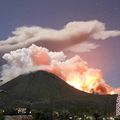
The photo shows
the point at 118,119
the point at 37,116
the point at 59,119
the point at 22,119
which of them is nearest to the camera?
the point at 22,119

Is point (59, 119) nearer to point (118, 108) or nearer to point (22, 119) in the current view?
point (22, 119)

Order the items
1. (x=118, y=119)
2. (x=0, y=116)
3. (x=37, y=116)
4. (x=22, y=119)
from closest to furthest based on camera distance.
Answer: (x=0, y=116) → (x=22, y=119) → (x=37, y=116) → (x=118, y=119)

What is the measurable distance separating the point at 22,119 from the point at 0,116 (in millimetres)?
75498

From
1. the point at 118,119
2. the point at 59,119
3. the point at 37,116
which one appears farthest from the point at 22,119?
the point at 59,119

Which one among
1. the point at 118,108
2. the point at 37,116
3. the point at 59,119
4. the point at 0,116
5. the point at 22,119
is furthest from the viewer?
the point at 59,119

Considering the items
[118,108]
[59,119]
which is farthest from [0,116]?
[59,119]

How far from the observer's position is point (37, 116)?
146 metres

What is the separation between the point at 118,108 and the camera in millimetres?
68000

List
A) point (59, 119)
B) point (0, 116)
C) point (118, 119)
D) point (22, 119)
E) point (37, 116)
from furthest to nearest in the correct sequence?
point (59, 119), point (118, 119), point (37, 116), point (22, 119), point (0, 116)

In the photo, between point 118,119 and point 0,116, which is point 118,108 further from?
point 118,119

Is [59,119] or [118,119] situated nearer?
[118,119]

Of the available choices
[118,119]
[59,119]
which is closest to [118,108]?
[118,119]

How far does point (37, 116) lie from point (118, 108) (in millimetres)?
81497

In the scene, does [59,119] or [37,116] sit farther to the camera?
[59,119]
